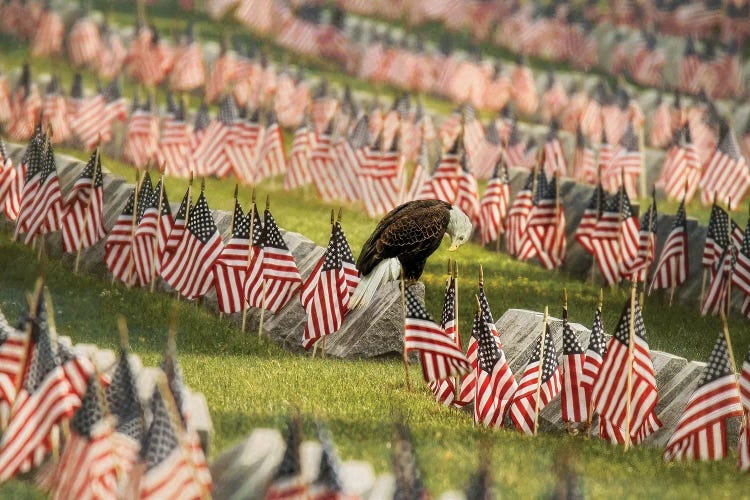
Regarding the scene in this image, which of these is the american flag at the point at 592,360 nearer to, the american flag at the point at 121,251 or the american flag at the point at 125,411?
the american flag at the point at 125,411

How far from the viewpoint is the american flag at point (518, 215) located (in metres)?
29.5

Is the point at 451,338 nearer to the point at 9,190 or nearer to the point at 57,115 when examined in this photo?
the point at 9,190

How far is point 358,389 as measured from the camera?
1834cm

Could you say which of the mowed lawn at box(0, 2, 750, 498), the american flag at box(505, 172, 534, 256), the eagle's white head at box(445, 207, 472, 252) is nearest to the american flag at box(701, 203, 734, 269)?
the mowed lawn at box(0, 2, 750, 498)

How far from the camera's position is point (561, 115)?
A: 48.6m

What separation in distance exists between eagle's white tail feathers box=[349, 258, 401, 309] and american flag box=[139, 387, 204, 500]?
9576 millimetres

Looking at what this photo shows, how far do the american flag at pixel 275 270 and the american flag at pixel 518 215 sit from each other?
809 cm

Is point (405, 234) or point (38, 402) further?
point (405, 234)

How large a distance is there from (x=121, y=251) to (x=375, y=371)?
6129mm

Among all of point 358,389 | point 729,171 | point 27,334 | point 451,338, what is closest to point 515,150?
point 729,171

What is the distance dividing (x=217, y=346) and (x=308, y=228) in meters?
8.31

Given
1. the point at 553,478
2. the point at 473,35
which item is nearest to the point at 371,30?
the point at 473,35

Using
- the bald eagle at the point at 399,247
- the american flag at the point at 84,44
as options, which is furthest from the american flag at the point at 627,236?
the american flag at the point at 84,44

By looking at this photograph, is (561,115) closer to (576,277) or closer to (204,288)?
(576,277)
